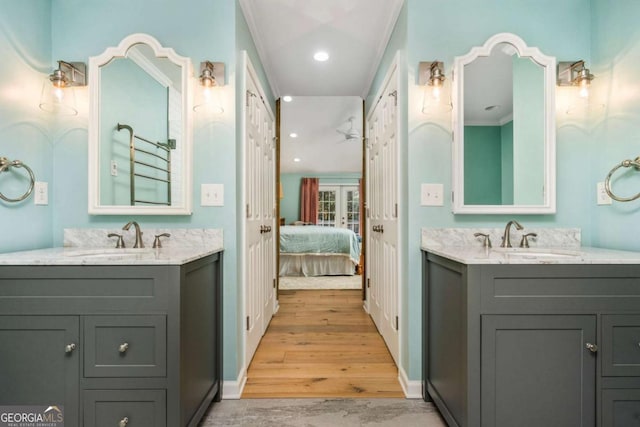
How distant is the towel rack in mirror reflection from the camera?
1939 millimetres

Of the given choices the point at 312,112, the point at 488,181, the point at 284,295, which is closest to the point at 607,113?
the point at 488,181

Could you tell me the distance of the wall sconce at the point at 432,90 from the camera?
189 cm

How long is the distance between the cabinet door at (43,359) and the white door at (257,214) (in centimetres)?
93

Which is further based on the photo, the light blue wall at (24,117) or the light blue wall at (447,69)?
the light blue wall at (447,69)

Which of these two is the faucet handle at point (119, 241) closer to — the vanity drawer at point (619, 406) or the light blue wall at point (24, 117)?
the light blue wall at point (24, 117)

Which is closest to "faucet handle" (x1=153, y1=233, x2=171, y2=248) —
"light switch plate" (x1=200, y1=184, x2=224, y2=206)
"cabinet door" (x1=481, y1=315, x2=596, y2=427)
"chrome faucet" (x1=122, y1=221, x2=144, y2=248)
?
"chrome faucet" (x1=122, y1=221, x2=144, y2=248)

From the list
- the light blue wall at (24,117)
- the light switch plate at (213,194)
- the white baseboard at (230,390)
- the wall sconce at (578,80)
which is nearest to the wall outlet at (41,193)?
the light blue wall at (24,117)

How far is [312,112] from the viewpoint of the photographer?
6.27 metres

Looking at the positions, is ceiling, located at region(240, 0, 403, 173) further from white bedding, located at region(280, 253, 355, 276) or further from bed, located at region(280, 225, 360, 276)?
white bedding, located at region(280, 253, 355, 276)

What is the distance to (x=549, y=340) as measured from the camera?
1.35 m

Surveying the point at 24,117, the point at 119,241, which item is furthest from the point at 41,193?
the point at 119,241

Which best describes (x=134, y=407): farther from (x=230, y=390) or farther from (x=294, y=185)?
(x=294, y=185)

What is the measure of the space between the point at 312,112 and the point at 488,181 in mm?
4796

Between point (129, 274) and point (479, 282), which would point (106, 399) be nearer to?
point (129, 274)
